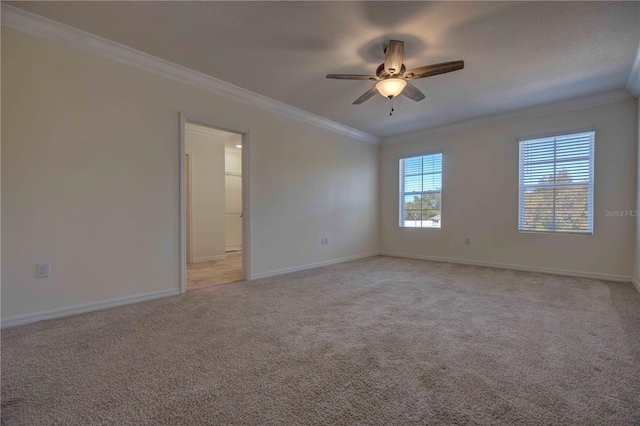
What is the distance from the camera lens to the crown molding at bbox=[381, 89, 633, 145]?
389 cm

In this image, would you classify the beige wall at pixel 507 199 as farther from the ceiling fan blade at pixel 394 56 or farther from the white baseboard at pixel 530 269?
the ceiling fan blade at pixel 394 56

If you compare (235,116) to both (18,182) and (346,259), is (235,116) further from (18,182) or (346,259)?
(346,259)

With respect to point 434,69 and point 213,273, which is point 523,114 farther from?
point 213,273

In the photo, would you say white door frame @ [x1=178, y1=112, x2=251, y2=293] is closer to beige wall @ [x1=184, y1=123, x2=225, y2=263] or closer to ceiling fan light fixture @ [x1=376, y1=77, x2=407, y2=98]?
beige wall @ [x1=184, y1=123, x2=225, y2=263]

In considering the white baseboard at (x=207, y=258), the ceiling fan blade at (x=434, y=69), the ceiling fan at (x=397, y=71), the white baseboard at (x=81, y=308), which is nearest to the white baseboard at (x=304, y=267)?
the white baseboard at (x=81, y=308)

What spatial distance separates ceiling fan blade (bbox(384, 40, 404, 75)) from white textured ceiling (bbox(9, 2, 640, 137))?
0.14m

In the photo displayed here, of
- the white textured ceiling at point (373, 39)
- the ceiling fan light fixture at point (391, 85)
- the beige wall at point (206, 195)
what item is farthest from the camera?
the beige wall at point (206, 195)

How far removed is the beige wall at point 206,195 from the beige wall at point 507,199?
3436 mm

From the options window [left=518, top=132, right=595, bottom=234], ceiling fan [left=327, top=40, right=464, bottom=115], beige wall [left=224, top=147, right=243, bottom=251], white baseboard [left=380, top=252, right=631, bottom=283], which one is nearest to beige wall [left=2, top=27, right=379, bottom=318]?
ceiling fan [left=327, top=40, right=464, bottom=115]

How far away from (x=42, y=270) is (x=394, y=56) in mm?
3570

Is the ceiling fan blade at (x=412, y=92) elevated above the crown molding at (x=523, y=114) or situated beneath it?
situated beneath

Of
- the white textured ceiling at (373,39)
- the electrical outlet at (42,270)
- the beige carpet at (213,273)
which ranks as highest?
the white textured ceiling at (373,39)

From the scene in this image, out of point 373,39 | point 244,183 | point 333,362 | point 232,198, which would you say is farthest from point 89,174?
point 232,198

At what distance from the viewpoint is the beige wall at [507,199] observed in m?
3.86
